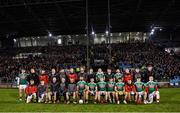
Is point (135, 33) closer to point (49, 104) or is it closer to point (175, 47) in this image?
point (175, 47)

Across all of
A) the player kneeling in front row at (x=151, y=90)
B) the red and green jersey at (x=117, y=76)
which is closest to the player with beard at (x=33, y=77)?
the red and green jersey at (x=117, y=76)

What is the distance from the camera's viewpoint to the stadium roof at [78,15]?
4559cm

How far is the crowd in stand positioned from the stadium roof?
400 centimetres

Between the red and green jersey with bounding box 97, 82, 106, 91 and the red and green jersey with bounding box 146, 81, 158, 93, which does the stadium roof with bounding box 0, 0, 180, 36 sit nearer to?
the red and green jersey with bounding box 97, 82, 106, 91

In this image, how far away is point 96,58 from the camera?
47.9 m

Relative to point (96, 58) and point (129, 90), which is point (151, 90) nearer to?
point (129, 90)

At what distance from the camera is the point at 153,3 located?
4562 centimetres

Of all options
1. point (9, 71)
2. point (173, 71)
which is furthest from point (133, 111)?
point (9, 71)

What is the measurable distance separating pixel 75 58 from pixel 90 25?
1130 cm

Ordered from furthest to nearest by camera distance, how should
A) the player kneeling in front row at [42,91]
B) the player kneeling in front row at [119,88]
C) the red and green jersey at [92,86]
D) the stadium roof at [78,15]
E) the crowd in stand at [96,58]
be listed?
the stadium roof at [78,15] < the crowd in stand at [96,58] < the player kneeling in front row at [42,91] < the red and green jersey at [92,86] < the player kneeling in front row at [119,88]

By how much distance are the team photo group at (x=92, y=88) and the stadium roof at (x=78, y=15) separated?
26.0m

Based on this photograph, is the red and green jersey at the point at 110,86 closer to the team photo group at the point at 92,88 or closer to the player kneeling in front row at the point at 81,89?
the team photo group at the point at 92,88

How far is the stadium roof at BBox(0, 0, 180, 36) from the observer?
45594mm

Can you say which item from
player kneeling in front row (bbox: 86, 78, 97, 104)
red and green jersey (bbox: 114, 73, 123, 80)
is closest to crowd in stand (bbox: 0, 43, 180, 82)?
red and green jersey (bbox: 114, 73, 123, 80)
